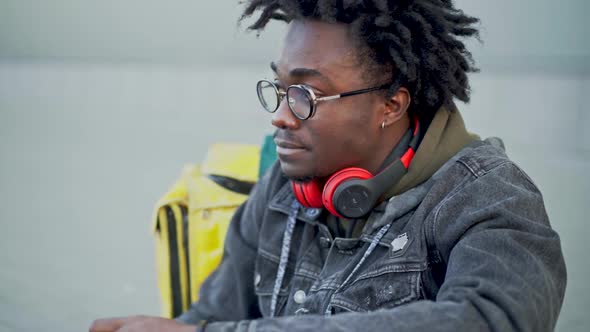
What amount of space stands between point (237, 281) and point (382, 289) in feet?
2.68

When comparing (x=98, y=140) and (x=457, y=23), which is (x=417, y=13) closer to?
(x=457, y=23)

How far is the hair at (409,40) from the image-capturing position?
7.13 ft

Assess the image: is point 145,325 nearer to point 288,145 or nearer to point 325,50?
point 288,145

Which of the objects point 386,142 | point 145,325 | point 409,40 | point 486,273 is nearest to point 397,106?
point 386,142

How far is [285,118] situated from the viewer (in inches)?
88.7

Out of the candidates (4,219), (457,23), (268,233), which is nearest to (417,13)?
(457,23)

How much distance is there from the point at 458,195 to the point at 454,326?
0.45 m

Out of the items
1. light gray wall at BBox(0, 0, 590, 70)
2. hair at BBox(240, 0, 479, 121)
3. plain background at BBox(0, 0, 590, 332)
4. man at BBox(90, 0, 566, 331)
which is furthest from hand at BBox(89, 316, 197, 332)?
light gray wall at BBox(0, 0, 590, 70)

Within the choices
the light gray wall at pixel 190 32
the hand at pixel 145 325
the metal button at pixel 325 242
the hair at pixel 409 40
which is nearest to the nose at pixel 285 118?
the hair at pixel 409 40

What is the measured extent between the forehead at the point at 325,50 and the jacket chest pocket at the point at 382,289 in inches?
25.0

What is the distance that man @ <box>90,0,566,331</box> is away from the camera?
1823mm

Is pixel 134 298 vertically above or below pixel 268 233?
below

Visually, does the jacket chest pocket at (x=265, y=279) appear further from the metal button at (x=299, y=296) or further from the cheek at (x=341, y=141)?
the cheek at (x=341, y=141)

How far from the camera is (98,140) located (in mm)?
6492
